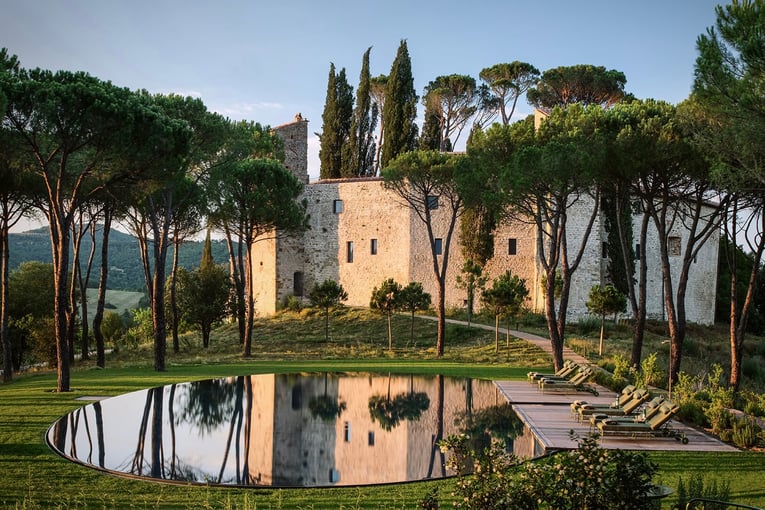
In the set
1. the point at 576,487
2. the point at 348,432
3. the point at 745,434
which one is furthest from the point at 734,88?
the point at 576,487

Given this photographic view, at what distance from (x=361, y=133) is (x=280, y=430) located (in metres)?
31.1

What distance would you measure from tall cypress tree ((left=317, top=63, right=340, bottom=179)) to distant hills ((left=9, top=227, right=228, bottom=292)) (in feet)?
88.7

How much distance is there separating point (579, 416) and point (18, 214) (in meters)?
14.9

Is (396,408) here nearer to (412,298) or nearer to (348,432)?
(348,432)

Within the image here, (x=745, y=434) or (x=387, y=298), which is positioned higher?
(x=387, y=298)

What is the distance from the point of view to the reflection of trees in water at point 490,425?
874 centimetres

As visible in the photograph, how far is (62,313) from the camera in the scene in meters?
12.7

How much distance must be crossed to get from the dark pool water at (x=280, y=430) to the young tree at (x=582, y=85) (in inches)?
940

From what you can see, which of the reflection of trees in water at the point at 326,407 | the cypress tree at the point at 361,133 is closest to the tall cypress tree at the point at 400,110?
the cypress tree at the point at 361,133

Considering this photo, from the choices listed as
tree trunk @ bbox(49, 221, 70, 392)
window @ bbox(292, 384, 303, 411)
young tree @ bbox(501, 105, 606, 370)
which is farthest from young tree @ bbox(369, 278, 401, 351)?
tree trunk @ bbox(49, 221, 70, 392)

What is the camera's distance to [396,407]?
1138cm

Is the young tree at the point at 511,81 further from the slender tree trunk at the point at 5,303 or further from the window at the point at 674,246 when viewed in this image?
the slender tree trunk at the point at 5,303

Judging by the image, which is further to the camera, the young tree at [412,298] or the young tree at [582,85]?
the young tree at [582,85]

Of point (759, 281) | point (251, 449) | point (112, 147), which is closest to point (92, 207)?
point (112, 147)
